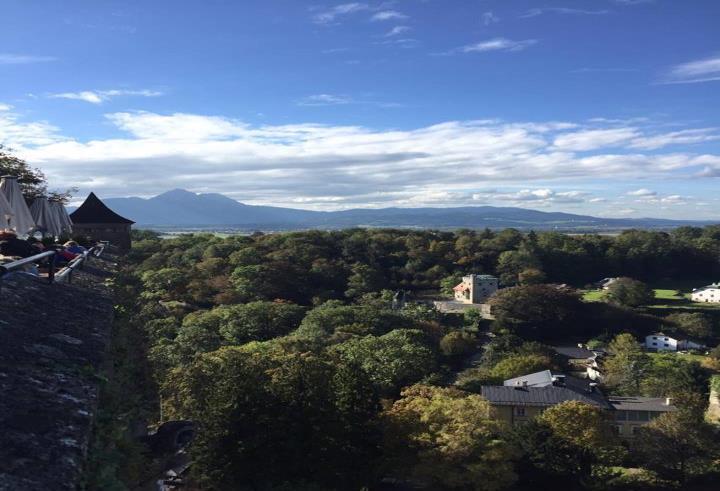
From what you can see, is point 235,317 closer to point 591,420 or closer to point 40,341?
point 591,420

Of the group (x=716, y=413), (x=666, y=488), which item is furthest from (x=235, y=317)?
(x=716, y=413)

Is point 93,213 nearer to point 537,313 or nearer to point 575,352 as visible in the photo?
point 575,352

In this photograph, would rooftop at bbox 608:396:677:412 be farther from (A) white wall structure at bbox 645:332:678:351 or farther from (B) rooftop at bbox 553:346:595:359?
(A) white wall structure at bbox 645:332:678:351

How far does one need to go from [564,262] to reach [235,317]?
1813 inches

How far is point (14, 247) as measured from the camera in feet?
26.0

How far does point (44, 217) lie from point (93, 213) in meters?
8.85

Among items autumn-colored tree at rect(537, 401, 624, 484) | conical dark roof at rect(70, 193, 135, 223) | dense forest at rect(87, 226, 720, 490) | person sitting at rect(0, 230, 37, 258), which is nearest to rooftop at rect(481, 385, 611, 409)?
dense forest at rect(87, 226, 720, 490)

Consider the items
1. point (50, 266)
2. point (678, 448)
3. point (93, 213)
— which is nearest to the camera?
point (50, 266)

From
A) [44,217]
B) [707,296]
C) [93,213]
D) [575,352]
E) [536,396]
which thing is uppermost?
→ [93,213]

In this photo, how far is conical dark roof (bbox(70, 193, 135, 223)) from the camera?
20281mm

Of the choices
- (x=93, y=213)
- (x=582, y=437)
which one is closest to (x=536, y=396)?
(x=582, y=437)

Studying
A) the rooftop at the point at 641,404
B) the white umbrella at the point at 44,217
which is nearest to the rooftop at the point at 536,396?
the rooftop at the point at 641,404

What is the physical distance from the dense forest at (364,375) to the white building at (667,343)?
5.82 ft

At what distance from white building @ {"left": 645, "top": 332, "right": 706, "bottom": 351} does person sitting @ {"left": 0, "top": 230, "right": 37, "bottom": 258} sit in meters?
45.6
